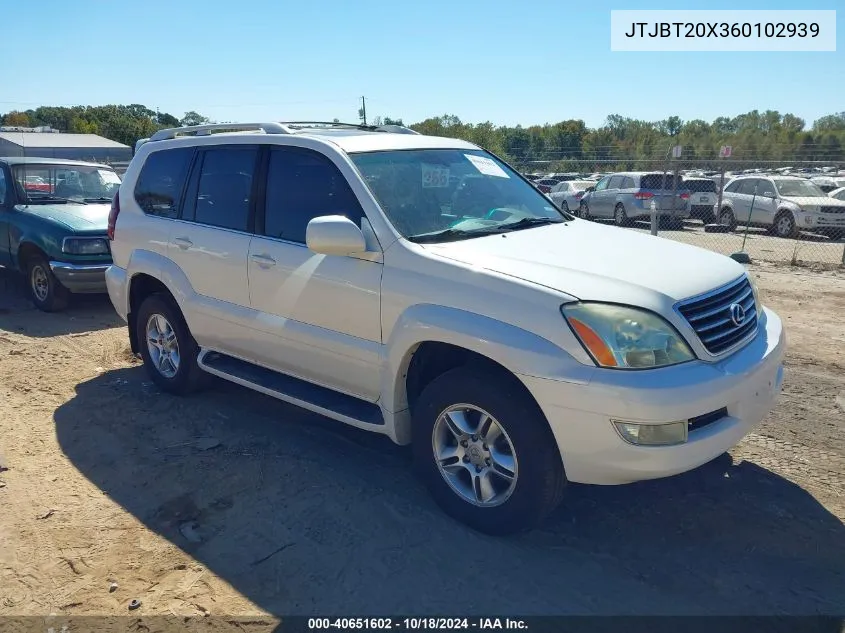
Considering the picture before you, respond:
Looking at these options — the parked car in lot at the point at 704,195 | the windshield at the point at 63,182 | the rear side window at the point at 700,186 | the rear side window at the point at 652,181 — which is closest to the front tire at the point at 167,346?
the windshield at the point at 63,182

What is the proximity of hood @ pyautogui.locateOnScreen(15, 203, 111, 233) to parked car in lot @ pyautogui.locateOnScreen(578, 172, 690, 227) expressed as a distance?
557 inches

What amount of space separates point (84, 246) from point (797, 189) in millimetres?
17173

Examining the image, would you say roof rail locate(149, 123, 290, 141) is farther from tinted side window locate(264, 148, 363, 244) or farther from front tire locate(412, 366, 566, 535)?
front tire locate(412, 366, 566, 535)

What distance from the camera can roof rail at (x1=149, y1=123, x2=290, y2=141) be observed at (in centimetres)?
456

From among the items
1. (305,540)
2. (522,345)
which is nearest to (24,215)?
(305,540)

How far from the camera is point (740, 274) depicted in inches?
148

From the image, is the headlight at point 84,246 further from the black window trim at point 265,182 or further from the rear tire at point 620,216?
the rear tire at point 620,216

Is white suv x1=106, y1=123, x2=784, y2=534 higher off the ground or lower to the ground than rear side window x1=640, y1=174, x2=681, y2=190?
lower

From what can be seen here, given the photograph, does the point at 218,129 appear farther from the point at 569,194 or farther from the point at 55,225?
the point at 569,194

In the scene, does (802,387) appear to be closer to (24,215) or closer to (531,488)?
(531,488)

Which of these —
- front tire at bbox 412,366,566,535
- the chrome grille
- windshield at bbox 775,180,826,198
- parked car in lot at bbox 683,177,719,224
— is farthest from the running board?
parked car in lot at bbox 683,177,719,224

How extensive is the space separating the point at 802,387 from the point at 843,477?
1.56 metres

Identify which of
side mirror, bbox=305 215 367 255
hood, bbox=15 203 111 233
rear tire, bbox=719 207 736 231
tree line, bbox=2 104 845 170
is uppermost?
tree line, bbox=2 104 845 170

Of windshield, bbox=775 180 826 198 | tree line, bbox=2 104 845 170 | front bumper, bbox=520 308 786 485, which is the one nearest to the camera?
front bumper, bbox=520 308 786 485
